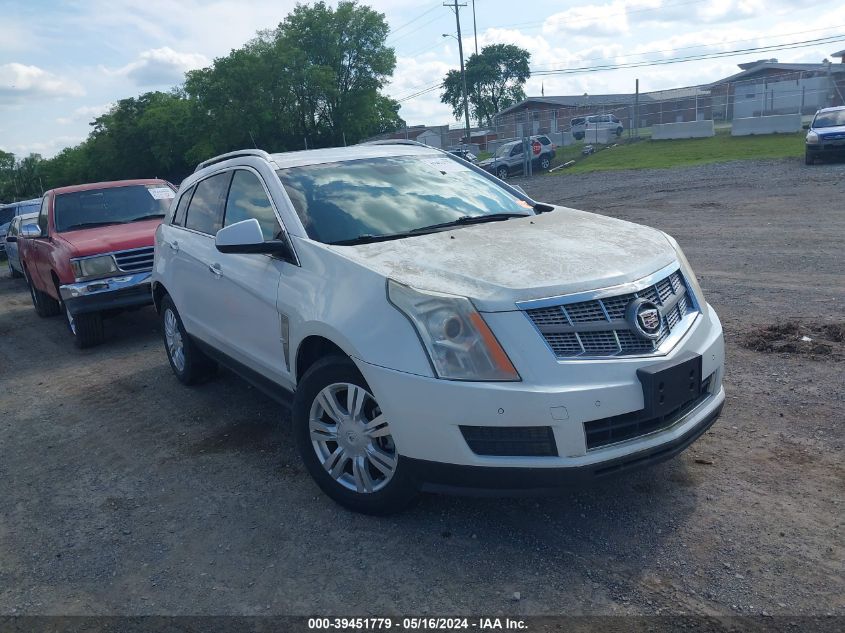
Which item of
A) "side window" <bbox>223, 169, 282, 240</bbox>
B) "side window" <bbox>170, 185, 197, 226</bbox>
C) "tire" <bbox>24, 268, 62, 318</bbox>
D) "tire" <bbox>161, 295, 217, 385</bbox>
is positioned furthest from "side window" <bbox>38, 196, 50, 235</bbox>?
"side window" <bbox>223, 169, 282, 240</bbox>

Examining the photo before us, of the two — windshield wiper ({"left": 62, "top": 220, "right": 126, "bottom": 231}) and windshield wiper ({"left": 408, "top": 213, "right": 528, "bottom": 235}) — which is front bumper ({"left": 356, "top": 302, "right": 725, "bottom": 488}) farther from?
windshield wiper ({"left": 62, "top": 220, "right": 126, "bottom": 231})

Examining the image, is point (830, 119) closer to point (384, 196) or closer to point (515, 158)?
point (515, 158)

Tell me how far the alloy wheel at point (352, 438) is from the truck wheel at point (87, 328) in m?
5.69

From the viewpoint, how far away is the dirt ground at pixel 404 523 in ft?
10.6

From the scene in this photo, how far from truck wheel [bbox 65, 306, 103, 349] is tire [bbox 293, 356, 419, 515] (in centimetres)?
559

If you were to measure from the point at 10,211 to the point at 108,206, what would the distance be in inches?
757

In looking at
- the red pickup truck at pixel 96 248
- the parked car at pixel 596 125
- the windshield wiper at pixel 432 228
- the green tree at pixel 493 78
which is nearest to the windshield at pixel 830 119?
the parked car at pixel 596 125

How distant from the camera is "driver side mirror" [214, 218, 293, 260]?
172 inches

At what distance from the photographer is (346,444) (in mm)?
3906

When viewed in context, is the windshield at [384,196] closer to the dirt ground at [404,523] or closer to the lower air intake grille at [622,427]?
the dirt ground at [404,523]

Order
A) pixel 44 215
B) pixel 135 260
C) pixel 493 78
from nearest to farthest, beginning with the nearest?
pixel 135 260
pixel 44 215
pixel 493 78

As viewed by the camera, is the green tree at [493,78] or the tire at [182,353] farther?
the green tree at [493,78]

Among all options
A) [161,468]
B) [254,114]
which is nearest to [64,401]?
A: [161,468]

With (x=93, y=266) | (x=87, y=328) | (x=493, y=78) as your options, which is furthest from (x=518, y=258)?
(x=493, y=78)
